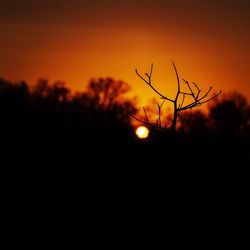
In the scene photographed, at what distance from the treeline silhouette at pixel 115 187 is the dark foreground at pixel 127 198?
0.08ft

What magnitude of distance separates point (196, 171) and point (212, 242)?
265 inches

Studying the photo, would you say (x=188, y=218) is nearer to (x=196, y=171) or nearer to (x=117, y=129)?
(x=196, y=171)

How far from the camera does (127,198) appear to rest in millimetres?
14719

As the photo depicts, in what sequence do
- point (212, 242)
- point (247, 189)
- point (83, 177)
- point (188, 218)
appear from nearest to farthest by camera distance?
point (212, 242) → point (188, 218) → point (247, 189) → point (83, 177)

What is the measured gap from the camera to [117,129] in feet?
117

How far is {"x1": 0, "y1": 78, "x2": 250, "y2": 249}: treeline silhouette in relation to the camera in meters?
6.53

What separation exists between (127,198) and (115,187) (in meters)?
2.46

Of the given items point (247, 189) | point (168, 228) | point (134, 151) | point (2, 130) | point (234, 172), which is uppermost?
point (2, 130)

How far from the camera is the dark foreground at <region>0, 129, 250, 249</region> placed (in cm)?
639

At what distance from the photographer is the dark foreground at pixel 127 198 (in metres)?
6.39

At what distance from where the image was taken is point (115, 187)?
17141mm

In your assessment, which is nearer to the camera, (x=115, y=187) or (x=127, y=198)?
(x=127, y=198)

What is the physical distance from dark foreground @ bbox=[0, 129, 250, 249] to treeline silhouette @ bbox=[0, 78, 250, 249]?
0.02m

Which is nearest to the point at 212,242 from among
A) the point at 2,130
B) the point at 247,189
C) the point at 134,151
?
the point at 247,189
